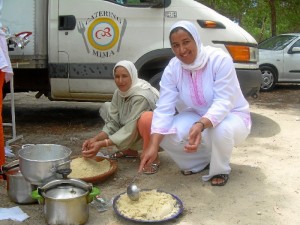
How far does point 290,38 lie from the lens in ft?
33.1

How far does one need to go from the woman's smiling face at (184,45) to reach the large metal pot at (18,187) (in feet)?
4.91

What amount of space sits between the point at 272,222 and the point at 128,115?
1624mm

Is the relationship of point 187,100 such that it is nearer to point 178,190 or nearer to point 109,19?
point 178,190

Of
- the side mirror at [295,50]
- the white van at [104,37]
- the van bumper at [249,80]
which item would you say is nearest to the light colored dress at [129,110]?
the white van at [104,37]

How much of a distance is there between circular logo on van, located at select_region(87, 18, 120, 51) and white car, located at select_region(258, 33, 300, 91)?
5568mm

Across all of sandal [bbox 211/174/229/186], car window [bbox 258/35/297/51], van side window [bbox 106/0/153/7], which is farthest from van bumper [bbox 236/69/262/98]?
car window [bbox 258/35/297/51]

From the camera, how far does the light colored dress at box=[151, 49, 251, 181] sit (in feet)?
10.5

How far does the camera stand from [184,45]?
315 cm

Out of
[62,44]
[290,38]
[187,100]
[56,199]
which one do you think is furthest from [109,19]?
[290,38]

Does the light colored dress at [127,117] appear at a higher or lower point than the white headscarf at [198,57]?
lower

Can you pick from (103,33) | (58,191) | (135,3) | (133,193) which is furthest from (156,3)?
(58,191)

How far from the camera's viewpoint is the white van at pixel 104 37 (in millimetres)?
4844

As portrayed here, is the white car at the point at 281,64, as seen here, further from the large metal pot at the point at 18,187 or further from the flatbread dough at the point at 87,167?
the large metal pot at the point at 18,187

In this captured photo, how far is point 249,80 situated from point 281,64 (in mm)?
5113
